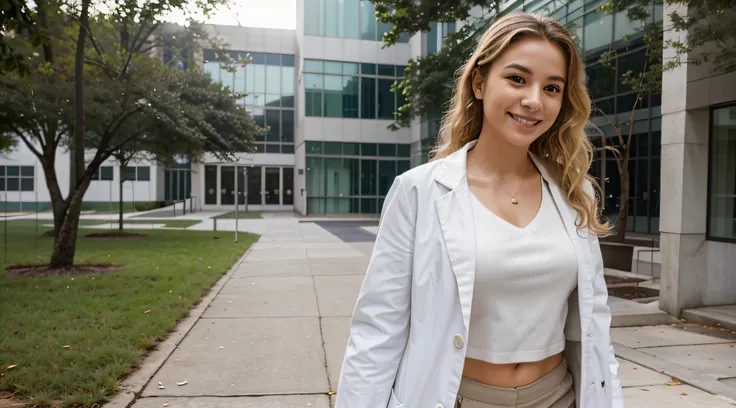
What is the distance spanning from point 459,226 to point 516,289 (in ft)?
0.85

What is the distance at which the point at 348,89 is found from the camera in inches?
1328

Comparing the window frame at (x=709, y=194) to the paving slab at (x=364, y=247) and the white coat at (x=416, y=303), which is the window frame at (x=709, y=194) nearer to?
the white coat at (x=416, y=303)

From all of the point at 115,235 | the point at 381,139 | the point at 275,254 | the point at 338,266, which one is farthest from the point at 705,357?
the point at 381,139

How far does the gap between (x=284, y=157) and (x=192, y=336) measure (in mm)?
37388

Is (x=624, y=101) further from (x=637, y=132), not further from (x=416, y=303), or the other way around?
(x=416, y=303)

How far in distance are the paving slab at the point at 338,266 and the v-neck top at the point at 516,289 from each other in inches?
358

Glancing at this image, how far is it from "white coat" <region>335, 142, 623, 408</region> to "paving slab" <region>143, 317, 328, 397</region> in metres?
3.10

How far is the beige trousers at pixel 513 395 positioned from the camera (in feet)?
5.41

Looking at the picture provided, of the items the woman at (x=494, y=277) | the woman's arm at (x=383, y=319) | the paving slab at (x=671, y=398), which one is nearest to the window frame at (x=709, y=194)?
the paving slab at (x=671, y=398)

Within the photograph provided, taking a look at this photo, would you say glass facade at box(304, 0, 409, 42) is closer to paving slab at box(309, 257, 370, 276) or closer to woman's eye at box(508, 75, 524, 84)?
paving slab at box(309, 257, 370, 276)

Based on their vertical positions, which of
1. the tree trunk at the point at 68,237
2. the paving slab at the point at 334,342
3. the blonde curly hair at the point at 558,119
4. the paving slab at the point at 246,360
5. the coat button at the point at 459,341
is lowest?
the paving slab at the point at 334,342

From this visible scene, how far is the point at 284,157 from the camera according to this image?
1689 inches

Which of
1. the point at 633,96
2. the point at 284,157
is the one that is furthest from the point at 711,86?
the point at 284,157

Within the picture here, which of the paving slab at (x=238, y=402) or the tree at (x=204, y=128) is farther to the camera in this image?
the tree at (x=204, y=128)
